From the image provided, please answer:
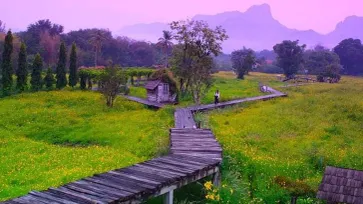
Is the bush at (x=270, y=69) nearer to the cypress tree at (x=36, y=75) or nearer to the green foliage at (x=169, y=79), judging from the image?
the green foliage at (x=169, y=79)

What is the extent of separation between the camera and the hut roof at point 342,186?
44.9ft

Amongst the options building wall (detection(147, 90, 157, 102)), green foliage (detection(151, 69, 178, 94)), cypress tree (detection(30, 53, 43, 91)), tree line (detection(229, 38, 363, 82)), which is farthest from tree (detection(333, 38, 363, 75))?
cypress tree (detection(30, 53, 43, 91))

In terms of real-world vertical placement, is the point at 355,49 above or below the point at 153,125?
above

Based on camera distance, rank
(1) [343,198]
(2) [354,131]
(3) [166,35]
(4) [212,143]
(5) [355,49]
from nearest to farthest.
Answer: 1. (1) [343,198]
2. (4) [212,143]
3. (2) [354,131]
4. (3) [166,35]
5. (5) [355,49]

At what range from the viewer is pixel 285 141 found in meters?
24.5

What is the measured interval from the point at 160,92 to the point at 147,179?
97.0ft

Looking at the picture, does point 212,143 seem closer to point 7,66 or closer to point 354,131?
point 354,131

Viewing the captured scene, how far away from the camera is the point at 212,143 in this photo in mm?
19656

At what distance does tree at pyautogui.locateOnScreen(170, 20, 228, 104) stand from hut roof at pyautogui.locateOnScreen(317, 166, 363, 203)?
2633 cm

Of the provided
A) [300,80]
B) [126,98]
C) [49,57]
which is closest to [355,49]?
[300,80]

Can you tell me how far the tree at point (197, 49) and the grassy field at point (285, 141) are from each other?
18.4 ft

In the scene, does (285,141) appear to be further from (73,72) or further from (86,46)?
(86,46)

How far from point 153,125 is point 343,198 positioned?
17.1m

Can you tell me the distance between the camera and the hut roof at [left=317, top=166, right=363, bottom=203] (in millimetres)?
13680
